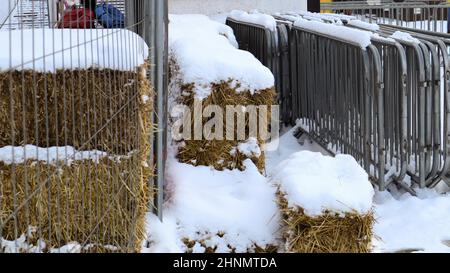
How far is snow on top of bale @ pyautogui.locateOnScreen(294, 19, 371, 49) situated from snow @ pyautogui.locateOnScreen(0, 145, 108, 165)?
320 cm

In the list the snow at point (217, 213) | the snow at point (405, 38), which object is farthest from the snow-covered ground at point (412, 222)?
the snow at point (405, 38)

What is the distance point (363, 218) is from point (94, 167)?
1.80m

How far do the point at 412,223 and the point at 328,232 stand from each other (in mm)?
1107

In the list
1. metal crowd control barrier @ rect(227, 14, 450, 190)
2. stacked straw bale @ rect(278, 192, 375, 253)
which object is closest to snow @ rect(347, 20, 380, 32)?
metal crowd control barrier @ rect(227, 14, 450, 190)

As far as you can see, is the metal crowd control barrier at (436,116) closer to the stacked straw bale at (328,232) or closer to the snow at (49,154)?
the stacked straw bale at (328,232)

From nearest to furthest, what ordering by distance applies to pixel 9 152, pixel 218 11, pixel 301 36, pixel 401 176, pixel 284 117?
pixel 9 152, pixel 401 176, pixel 301 36, pixel 284 117, pixel 218 11

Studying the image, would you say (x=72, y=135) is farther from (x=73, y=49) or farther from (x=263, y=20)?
(x=263, y=20)

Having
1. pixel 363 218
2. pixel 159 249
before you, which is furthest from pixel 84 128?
pixel 363 218

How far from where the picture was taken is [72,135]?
142 inches

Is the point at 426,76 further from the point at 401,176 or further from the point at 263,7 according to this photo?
the point at 263,7

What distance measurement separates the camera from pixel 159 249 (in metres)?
4.66

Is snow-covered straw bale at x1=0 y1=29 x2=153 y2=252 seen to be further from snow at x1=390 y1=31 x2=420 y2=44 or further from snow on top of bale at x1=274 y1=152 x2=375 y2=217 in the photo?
snow at x1=390 y1=31 x2=420 y2=44

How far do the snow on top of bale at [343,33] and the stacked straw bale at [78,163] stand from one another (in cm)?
265

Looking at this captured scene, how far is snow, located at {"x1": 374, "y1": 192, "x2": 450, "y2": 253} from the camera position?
5.09 metres
